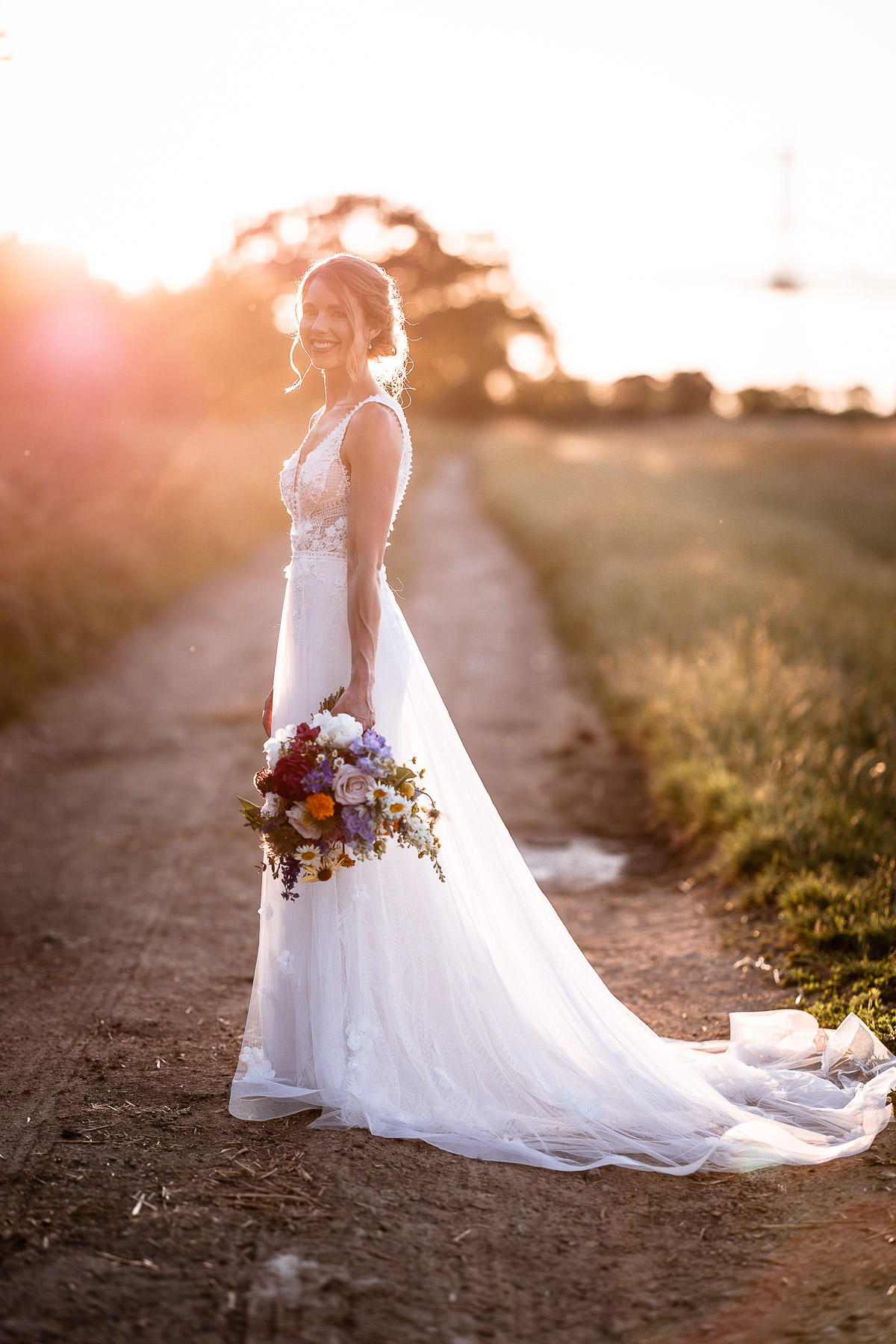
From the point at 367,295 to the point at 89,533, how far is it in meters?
10.3

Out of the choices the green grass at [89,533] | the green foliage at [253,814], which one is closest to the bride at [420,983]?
the green foliage at [253,814]

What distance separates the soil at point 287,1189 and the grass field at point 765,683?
36 cm

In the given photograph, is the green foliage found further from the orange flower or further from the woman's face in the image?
the woman's face

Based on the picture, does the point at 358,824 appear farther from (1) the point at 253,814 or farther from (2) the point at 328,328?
(2) the point at 328,328

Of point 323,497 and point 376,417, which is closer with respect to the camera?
point 376,417

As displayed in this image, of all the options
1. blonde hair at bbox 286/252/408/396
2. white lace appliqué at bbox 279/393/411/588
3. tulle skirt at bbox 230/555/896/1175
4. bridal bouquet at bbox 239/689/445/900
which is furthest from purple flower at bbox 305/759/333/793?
blonde hair at bbox 286/252/408/396

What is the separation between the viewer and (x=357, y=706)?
315 cm

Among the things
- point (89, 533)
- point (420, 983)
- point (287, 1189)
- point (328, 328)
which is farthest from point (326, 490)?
point (89, 533)

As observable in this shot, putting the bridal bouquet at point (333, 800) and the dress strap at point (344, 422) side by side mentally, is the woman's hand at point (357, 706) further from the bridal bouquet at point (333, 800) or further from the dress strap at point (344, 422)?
the dress strap at point (344, 422)

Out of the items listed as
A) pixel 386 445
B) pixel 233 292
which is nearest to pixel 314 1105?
pixel 386 445

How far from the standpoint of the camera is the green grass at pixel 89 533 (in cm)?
1026

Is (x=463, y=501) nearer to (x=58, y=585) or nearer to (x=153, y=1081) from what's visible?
(x=58, y=585)

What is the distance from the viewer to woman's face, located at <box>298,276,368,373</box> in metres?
3.22

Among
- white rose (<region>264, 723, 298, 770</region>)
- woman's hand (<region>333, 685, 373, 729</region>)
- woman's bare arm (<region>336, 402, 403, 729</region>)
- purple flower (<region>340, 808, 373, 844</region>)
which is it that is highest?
woman's bare arm (<region>336, 402, 403, 729</region>)
